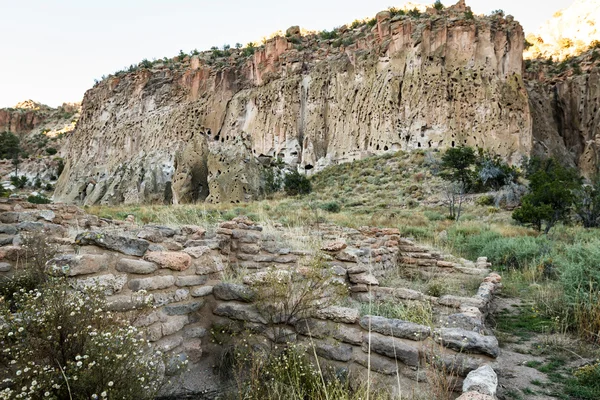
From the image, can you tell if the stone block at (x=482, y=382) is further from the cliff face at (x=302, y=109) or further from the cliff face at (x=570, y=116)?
the cliff face at (x=570, y=116)

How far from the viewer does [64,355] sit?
2217mm

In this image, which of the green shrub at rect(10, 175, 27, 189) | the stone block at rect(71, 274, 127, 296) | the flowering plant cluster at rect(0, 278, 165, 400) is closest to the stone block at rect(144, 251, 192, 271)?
the stone block at rect(71, 274, 127, 296)

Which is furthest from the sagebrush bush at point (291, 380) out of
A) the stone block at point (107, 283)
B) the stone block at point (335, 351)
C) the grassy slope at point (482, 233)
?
the grassy slope at point (482, 233)

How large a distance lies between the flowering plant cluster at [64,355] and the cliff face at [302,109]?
73.0 feet

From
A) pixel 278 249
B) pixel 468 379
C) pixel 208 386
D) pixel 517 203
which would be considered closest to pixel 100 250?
pixel 208 386

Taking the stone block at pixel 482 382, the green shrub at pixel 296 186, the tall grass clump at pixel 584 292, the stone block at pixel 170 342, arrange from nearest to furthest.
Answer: the stone block at pixel 482 382
the stone block at pixel 170 342
the tall grass clump at pixel 584 292
the green shrub at pixel 296 186

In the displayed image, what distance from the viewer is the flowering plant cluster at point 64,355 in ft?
6.79

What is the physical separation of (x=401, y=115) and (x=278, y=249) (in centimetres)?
2844

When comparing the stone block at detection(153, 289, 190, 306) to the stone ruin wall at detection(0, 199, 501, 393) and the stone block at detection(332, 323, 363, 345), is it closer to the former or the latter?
the stone ruin wall at detection(0, 199, 501, 393)

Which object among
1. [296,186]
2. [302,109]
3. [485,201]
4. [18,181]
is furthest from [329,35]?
[18,181]

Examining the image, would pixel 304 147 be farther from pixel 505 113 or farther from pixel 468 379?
pixel 468 379

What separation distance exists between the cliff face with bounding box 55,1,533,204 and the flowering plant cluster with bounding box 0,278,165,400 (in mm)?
22257

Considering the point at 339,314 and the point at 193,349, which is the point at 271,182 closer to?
the point at 193,349

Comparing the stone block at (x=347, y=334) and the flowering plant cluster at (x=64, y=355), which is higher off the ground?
the flowering plant cluster at (x=64, y=355)
